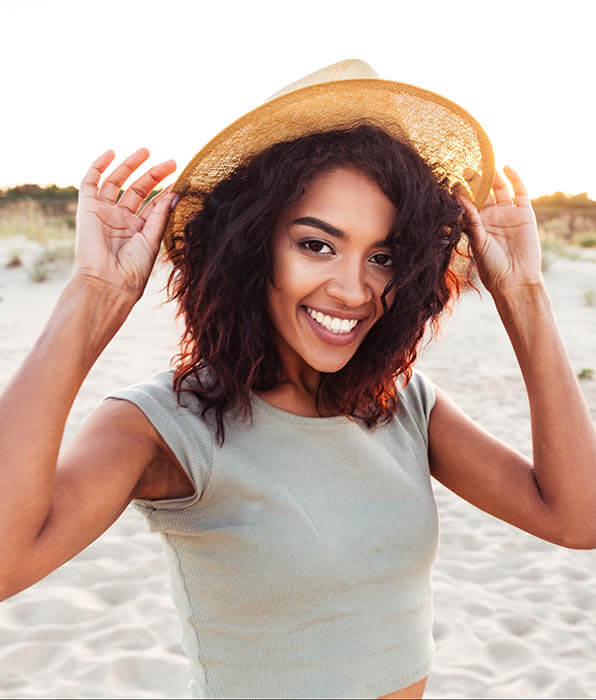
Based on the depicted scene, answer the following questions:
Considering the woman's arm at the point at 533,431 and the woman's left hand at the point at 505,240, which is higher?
the woman's left hand at the point at 505,240

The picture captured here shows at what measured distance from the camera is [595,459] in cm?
175

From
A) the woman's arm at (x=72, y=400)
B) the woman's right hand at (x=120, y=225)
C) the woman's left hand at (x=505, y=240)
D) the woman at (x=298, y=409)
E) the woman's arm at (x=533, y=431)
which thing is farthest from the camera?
the woman's left hand at (x=505, y=240)

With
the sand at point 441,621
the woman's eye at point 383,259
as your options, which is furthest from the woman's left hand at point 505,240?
the sand at point 441,621

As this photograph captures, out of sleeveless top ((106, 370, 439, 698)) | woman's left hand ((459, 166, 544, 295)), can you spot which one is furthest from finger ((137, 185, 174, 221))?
woman's left hand ((459, 166, 544, 295))

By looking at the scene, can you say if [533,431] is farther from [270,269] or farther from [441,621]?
[441,621]

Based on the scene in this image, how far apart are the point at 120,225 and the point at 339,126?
588 millimetres

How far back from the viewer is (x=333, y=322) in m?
1.66

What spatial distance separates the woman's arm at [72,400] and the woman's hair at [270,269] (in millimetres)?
172

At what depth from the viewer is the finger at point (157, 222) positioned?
1.63 metres

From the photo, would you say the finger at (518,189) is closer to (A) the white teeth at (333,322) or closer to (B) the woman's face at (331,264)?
(B) the woman's face at (331,264)

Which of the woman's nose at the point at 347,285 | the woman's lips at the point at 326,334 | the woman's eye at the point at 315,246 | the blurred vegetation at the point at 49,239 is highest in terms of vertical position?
the woman's eye at the point at 315,246

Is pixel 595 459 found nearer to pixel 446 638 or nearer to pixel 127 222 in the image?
pixel 127 222

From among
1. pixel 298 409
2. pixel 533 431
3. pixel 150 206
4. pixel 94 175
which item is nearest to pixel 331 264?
pixel 298 409

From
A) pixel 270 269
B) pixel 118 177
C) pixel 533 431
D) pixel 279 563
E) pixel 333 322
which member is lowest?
pixel 279 563
